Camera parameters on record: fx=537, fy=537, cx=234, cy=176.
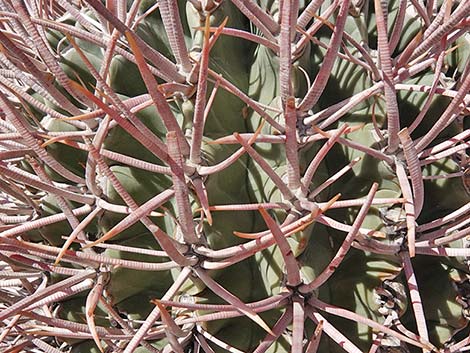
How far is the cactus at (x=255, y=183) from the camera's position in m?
0.50

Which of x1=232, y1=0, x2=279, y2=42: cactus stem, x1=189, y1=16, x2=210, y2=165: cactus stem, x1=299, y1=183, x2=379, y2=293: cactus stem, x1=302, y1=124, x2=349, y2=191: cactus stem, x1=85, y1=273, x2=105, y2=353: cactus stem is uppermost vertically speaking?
x1=232, y1=0, x2=279, y2=42: cactus stem

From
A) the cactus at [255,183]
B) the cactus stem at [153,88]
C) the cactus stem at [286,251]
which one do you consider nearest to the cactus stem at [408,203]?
the cactus at [255,183]

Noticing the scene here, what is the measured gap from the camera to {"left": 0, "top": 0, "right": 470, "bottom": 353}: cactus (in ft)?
1.64

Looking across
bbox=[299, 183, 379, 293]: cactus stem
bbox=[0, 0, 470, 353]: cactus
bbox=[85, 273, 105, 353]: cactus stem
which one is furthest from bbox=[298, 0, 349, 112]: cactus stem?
bbox=[85, 273, 105, 353]: cactus stem

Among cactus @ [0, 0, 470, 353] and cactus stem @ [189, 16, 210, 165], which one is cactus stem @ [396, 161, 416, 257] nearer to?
cactus @ [0, 0, 470, 353]

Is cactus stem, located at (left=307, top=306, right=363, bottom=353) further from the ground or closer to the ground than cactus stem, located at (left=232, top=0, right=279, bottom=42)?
closer to the ground

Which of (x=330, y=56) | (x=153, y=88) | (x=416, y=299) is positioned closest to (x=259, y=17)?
(x=330, y=56)

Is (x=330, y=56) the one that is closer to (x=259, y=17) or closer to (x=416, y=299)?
(x=259, y=17)

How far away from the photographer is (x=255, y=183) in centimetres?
60

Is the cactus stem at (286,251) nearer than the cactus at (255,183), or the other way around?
the cactus stem at (286,251)

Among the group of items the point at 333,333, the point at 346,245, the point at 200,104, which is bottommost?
the point at 333,333

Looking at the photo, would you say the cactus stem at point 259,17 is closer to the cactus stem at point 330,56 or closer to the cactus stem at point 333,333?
the cactus stem at point 330,56

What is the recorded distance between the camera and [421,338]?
50 centimetres

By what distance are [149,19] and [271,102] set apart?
0.62 feet
